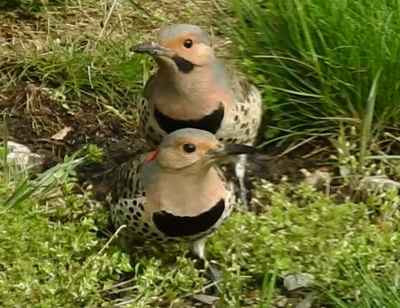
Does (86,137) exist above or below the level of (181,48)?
below

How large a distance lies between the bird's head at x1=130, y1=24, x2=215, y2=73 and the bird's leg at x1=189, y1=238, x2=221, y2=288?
673mm

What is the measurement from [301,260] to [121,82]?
1604 mm

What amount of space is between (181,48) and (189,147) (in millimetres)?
584

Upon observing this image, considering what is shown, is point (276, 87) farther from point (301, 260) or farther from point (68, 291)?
point (68, 291)

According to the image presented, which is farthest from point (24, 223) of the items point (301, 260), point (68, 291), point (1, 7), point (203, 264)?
point (1, 7)

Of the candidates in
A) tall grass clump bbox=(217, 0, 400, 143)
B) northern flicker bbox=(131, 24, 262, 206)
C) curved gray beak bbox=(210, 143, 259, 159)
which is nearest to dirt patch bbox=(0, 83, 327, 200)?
tall grass clump bbox=(217, 0, 400, 143)

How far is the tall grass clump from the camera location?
4676 mm

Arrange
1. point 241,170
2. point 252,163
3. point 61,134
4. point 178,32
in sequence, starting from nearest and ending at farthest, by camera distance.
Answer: point 178,32 < point 241,170 < point 252,163 < point 61,134

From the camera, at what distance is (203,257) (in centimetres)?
415

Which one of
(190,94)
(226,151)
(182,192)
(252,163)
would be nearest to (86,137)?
(252,163)

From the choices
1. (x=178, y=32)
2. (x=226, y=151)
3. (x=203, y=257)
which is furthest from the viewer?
(x=178, y=32)

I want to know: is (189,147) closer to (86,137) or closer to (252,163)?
(252,163)

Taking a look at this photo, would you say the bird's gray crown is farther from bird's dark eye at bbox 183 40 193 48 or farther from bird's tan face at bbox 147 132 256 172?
bird's tan face at bbox 147 132 256 172

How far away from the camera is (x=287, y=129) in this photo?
491cm
